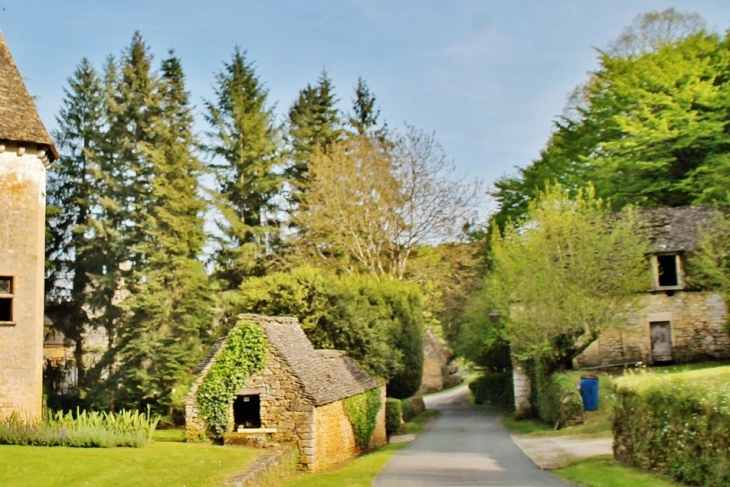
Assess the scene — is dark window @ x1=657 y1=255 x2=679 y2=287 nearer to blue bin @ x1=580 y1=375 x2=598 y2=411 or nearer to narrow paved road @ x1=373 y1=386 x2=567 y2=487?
blue bin @ x1=580 y1=375 x2=598 y2=411

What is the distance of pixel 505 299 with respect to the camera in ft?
108

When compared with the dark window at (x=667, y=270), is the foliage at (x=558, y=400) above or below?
below

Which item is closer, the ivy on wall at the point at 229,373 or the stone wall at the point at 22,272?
the stone wall at the point at 22,272

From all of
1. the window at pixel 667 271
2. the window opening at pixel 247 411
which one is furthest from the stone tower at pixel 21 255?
the window at pixel 667 271

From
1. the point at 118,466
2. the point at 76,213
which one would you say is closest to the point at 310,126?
the point at 76,213

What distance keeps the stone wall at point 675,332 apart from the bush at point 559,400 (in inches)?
130

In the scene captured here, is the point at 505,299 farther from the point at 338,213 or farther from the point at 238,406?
the point at 238,406

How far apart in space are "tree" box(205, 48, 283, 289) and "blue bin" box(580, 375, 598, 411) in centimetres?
2041

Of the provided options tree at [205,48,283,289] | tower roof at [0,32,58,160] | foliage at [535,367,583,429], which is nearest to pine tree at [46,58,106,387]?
tree at [205,48,283,289]

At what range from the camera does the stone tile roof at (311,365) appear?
73.4ft

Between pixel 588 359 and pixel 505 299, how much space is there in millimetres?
5000

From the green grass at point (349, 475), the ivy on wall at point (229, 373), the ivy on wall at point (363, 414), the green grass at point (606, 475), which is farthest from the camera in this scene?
the ivy on wall at point (363, 414)

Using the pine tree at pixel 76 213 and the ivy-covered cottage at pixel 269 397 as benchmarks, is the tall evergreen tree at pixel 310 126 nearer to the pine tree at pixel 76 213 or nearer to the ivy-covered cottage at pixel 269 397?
the pine tree at pixel 76 213

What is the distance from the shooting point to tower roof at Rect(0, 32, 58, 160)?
2255 centimetres
